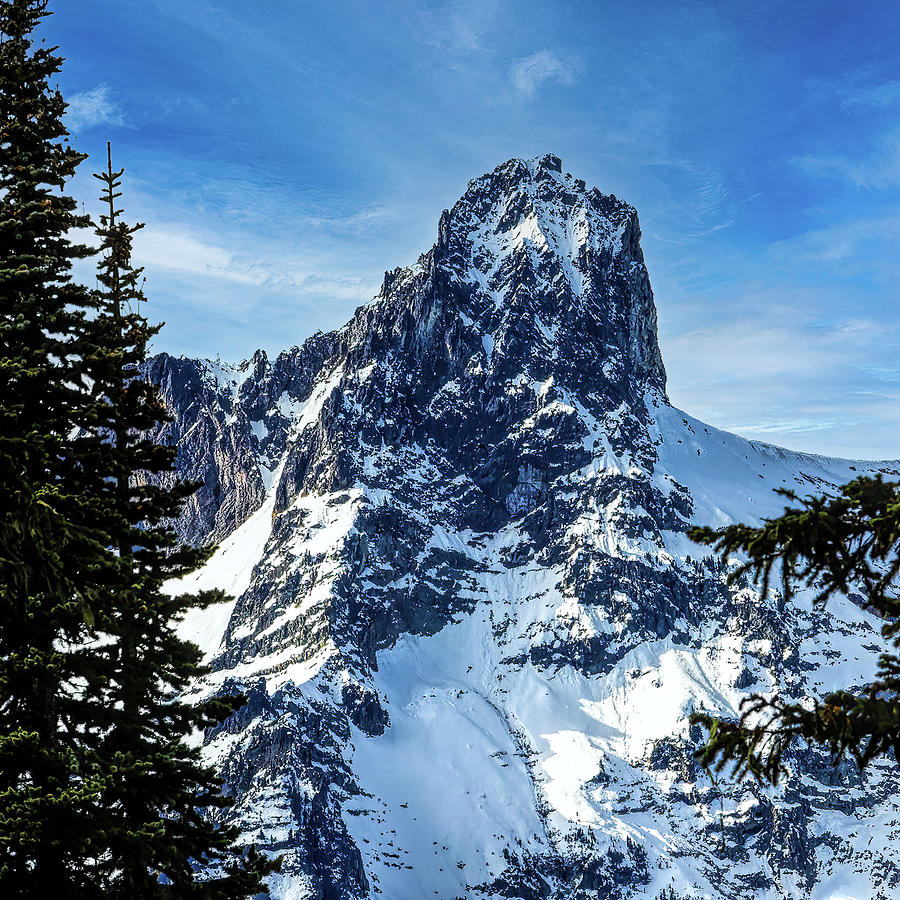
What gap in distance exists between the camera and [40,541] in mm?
13445

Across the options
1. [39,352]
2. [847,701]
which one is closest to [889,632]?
[847,701]

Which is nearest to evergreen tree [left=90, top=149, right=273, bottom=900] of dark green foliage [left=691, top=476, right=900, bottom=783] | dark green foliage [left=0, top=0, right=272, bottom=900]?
dark green foliage [left=0, top=0, right=272, bottom=900]

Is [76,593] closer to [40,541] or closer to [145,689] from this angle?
[40,541]

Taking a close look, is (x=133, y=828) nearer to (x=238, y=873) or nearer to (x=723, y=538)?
(x=238, y=873)

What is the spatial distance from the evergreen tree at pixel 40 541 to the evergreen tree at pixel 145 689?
50 centimetres

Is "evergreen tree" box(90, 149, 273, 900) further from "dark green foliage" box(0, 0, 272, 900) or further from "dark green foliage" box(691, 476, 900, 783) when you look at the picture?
"dark green foliage" box(691, 476, 900, 783)

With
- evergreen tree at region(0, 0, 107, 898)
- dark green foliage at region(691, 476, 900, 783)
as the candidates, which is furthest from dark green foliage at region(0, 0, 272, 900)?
dark green foliage at region(691, 476, 900, 783)

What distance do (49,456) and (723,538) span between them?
10.5 metres

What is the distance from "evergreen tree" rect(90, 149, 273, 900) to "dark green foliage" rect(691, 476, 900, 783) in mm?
8658

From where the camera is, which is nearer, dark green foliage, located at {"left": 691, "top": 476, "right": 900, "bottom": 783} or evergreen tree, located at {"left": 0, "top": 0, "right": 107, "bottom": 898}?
dark green foliage, located at {"left": 691, "top": 476, "right": 900, "bottom": 783}

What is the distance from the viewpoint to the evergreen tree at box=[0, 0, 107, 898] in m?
13.6

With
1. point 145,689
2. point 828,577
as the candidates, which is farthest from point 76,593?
point 828,577

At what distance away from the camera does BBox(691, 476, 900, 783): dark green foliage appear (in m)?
10.1

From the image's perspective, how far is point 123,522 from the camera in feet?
51.3
